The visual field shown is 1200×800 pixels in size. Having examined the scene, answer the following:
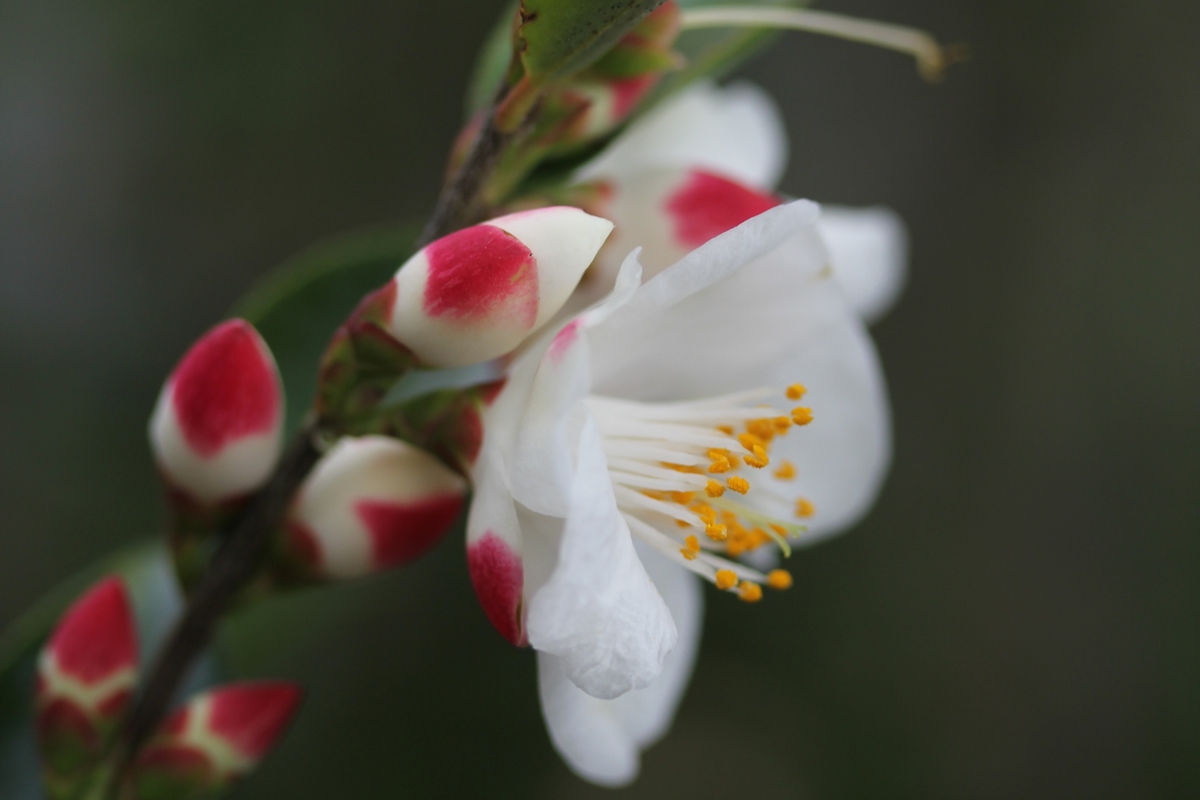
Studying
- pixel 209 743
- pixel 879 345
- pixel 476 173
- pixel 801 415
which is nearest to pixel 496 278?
pixel 476 173

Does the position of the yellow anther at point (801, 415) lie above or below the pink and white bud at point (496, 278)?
below

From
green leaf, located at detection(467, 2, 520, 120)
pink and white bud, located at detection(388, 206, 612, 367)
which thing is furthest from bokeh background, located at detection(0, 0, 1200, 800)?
pink and white bud, located at detection(388, 206, 612, 367)

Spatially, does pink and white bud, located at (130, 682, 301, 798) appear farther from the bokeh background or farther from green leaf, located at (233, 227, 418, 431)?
the bokeh background

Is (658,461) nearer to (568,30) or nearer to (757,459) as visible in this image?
(757,459)

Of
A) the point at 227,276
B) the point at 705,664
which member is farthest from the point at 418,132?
the point at 705,664

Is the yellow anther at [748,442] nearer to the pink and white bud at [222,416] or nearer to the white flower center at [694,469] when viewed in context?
the white flower center at [694,469]

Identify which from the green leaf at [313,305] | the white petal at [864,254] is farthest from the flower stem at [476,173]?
the white petal at [864,254]
